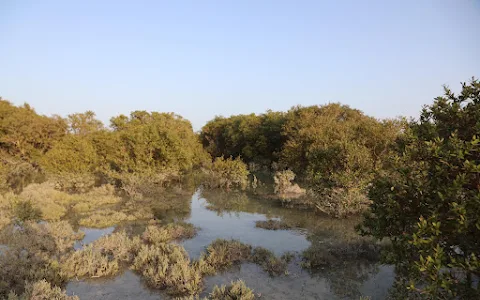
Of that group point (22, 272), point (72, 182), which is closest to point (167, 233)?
point (22, 272)

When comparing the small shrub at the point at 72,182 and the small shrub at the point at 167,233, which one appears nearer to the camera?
the small shrub at the point at 167,233

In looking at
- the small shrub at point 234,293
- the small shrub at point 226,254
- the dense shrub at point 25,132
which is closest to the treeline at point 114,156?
the dense shrub at point 25,132

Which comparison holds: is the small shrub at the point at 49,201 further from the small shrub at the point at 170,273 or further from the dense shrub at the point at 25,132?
the dense shrub at the point at 25,132

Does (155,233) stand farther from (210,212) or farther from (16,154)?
(16,154)

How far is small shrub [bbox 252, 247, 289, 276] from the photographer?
11008 mm

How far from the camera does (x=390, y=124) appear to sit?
64.9 feet

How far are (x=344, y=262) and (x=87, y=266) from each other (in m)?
9.99

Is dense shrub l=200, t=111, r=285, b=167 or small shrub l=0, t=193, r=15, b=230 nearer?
small shrub l=0, t=193, r=15, b=230

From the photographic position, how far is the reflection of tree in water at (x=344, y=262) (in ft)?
33.2

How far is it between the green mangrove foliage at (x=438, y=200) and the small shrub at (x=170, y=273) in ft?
19.9

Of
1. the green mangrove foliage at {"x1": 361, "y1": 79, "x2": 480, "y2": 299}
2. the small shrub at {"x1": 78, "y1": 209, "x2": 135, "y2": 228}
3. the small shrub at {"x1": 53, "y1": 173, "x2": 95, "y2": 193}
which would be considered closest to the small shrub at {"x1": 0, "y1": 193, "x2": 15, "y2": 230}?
the small shrub at {"x1": 78, "y1": 209, "x2": 135, "y2": 228}

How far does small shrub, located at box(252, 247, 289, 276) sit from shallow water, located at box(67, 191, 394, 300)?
261 mm

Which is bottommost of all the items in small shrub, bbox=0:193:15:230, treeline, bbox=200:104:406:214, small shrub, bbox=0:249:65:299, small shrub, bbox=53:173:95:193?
small shrub, bbox=0:249:65:299

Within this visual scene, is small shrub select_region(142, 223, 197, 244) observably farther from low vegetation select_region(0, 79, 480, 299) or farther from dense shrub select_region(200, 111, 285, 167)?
dense shrub select_region(200, 111, 285, 167)
